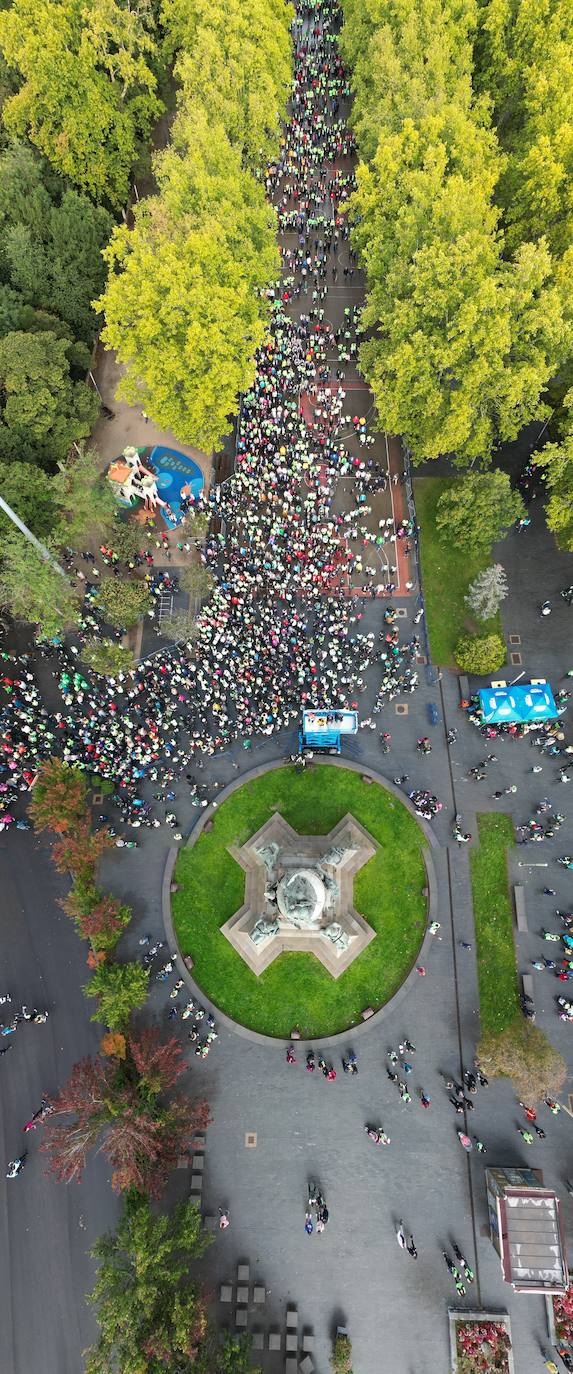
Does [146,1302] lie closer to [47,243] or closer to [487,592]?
[487,592]

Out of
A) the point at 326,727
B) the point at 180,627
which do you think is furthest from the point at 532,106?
the point at 326,727

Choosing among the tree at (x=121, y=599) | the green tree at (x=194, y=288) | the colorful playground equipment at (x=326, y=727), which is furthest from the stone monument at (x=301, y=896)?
the green tree at (x=194, y=288)

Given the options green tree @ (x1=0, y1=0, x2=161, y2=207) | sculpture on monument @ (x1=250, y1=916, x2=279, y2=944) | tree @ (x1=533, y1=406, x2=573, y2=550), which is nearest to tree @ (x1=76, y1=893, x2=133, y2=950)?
sculpture on monument @ (x1=250, y1=916, x2=279, y2=944)

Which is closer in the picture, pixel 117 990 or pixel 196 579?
pixel 117 990

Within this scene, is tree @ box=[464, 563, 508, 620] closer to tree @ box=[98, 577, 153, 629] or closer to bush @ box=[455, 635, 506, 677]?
bush @ box=[455, 635, 506, 677]

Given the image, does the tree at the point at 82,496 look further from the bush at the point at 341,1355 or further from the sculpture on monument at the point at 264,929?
the bush at the point at 341,1355

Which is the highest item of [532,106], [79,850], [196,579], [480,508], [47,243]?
[532,106]
